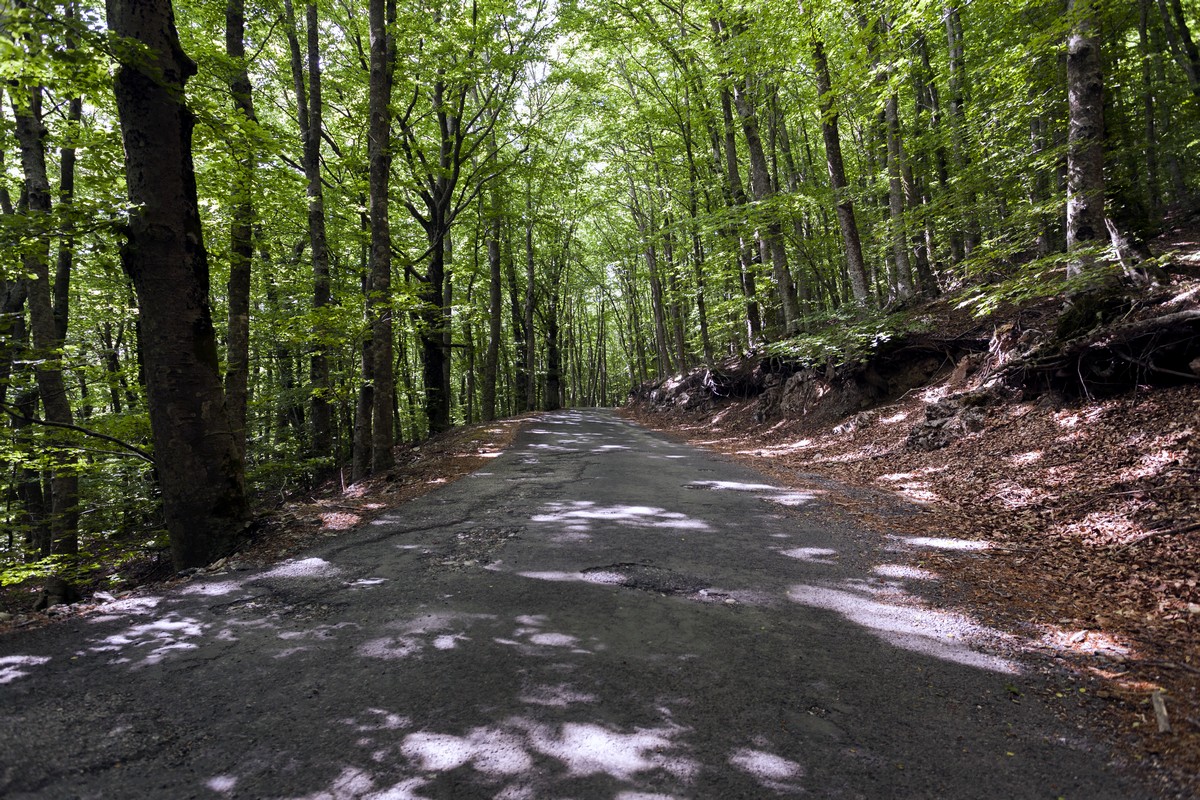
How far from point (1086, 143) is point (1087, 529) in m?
5.60

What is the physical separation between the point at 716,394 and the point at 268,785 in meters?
17.3

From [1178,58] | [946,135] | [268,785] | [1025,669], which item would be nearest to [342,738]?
[268,785]

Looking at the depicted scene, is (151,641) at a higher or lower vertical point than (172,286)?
lower

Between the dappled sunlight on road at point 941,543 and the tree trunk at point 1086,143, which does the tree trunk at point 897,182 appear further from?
the dappled sunlight on road at point 941,543

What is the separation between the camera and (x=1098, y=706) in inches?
102

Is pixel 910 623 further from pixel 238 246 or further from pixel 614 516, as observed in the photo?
pixel 238 246

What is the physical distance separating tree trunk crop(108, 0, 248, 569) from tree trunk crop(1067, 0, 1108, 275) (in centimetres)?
1023

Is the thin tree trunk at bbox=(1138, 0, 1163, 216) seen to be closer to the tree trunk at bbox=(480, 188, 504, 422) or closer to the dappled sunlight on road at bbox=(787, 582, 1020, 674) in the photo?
the dappled sunlight on road at bbox=(787, 582, 1020, 674)

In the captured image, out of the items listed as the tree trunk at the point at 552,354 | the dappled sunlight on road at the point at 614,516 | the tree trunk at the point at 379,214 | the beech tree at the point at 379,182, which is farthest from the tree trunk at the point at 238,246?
the tree trunk at the point at 552,354

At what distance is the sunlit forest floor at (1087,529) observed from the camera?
2715 mm

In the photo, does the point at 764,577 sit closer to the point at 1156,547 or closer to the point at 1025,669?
the point at 1025,669

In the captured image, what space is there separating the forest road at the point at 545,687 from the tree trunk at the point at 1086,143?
18.7ft

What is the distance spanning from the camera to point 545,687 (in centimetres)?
278

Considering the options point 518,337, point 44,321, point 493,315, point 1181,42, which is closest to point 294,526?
point 44,321
